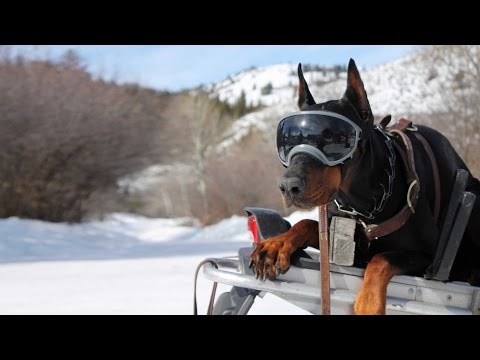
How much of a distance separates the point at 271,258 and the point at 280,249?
69 mm

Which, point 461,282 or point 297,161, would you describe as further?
point 461,282

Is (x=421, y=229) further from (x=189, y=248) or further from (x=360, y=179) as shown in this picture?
(x=189, y=248)

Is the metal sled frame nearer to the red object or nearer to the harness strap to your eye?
the harness strap

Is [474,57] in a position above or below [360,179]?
above

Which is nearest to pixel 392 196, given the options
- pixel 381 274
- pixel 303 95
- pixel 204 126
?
pixel 381 274

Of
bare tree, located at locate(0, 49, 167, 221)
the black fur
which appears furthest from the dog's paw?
bare tree, located at locate(0, 49, 167, 221)

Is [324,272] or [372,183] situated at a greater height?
[372,183]

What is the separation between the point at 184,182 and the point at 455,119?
19.4m

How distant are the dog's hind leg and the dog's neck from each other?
199 millimetres

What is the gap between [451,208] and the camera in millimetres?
2613

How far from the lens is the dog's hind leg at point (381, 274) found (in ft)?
7.59

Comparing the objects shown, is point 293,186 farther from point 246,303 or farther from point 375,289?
point 246,303

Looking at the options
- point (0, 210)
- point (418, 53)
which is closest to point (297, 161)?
point (0, 210)

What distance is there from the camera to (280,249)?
255 cm
